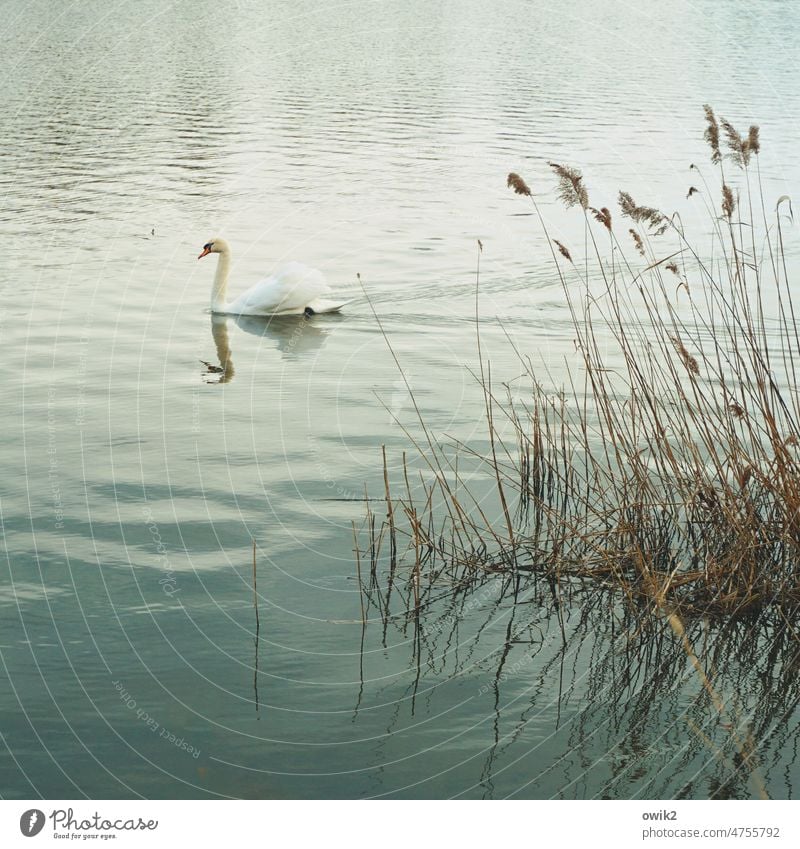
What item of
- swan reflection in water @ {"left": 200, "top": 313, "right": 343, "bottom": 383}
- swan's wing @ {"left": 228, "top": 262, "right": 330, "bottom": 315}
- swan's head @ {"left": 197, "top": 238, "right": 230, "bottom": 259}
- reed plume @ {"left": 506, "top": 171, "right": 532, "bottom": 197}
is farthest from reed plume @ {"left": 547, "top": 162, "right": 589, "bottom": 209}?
swan's head @ {"left": 197, "top": 238, "right": 230, "bottom": 259}

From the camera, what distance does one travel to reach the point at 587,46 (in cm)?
4234

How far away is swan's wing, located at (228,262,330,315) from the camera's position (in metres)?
12.3

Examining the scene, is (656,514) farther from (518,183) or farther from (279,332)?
(279,332)

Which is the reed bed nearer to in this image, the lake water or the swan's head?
the lake water

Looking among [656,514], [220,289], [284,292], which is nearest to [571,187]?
[656,514]

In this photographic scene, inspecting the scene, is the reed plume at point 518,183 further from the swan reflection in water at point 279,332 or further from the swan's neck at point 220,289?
the swan's neck at point 220,289

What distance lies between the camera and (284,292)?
12375 mm

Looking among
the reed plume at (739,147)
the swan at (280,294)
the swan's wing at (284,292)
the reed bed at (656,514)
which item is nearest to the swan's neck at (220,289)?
the swan at (280,294)

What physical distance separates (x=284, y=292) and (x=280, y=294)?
66 millimetres

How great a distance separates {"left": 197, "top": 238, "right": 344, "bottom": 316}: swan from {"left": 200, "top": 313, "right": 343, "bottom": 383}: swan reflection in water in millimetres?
84

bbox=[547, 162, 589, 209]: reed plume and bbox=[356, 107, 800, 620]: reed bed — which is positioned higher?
bbox=[547, 162, 589, 209]: reed plume
